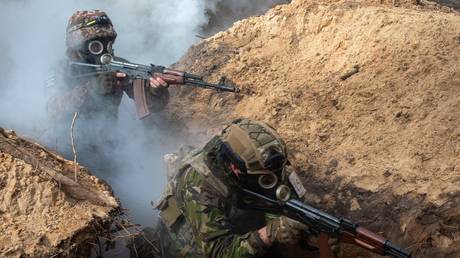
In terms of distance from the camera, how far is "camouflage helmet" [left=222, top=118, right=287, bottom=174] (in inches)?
137

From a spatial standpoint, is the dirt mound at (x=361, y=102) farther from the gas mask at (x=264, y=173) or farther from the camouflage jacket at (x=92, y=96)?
the gas mask at (x=264, y=173)

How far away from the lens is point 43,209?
3805 mm

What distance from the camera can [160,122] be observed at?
21.6 feet

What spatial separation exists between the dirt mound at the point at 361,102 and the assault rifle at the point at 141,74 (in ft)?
2.05

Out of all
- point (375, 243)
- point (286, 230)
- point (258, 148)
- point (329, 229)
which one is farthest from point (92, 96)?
point (375, 243)

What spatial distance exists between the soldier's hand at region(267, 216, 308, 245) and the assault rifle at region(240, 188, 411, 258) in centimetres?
3

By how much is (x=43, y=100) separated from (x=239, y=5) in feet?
20.8

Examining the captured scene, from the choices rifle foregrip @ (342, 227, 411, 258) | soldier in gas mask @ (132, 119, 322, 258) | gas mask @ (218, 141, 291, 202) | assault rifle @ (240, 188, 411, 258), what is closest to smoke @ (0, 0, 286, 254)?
soldier in gas mask @ (132, 119, 322, 258)

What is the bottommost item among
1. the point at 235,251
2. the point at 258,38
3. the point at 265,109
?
the point at 235,251

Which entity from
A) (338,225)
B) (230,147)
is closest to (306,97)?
(230,147)

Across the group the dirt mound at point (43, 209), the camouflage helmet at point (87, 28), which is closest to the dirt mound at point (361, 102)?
the camouflage helmet at point (87, 28)

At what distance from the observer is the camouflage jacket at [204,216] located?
363 cm

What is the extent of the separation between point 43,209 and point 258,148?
1.57 meters

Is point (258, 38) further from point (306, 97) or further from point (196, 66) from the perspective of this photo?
point (306, 97)
